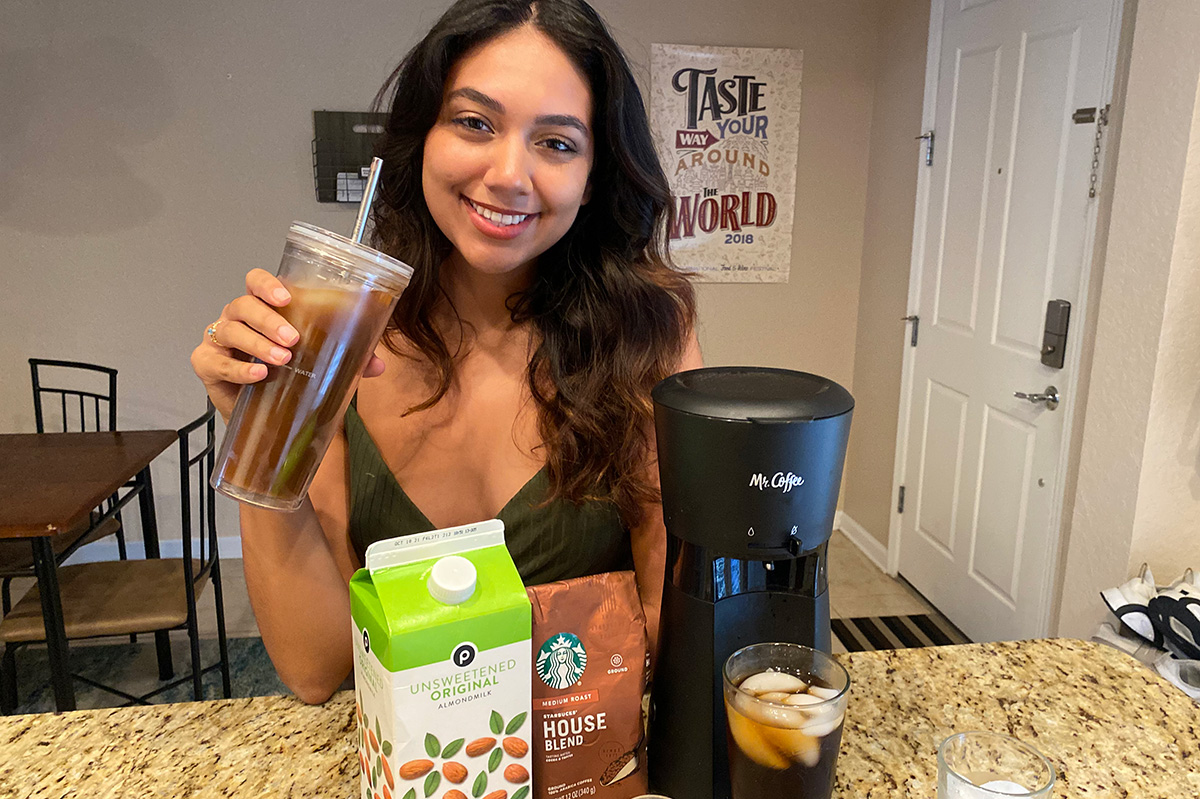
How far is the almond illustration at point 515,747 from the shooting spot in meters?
0.64

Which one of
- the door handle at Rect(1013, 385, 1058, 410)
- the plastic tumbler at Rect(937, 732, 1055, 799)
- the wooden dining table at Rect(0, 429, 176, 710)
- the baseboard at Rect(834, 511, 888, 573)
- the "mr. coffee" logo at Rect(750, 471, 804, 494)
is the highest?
the "mr. coffee" logo at Rect(750, 471, 804, 494)

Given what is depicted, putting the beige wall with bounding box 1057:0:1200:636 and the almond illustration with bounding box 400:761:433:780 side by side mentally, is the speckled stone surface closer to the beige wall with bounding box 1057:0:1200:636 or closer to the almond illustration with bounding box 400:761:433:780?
the almond illustration with bounding box 400:761:433:780

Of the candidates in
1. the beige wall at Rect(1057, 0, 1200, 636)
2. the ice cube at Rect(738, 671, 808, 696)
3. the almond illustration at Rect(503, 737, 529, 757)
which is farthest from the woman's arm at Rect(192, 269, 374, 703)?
the beige wall at Rect(1057, 0, 1200, 636)

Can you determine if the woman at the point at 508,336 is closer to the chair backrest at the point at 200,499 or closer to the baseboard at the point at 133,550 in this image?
the chair backrest at the point at 200,499

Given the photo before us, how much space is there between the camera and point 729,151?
348cm

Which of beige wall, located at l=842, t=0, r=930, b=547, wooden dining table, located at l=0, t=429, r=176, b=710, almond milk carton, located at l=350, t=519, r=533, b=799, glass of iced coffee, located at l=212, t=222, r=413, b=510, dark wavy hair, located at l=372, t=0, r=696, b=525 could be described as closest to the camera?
almond milk carton, located at l=350, t=519, r=533, b=799

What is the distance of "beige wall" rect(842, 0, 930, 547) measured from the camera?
126 inches

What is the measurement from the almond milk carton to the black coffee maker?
159 mm

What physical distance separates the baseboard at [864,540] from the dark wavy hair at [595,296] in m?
2.44

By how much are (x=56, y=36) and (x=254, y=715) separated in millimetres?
3169

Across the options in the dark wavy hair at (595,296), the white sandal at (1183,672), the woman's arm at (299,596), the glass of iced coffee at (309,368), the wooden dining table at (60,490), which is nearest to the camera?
the glass of iced coffee at (309,368)

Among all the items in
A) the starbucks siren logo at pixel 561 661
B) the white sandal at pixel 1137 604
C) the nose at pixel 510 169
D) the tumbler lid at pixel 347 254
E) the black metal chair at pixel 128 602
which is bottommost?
the black metal chair at pixel 128 602

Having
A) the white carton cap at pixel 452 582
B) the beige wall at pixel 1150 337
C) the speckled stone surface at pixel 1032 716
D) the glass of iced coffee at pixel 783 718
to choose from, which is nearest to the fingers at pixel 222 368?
the white carton cap at pixel 452 582

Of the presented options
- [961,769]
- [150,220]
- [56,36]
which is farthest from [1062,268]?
[56,36]
